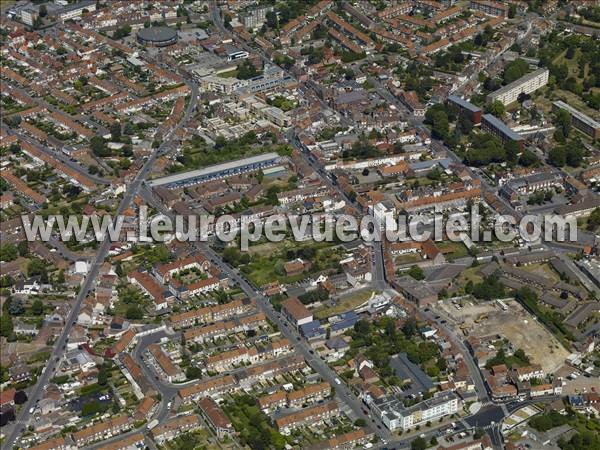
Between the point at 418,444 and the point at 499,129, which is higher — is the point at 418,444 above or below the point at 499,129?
below

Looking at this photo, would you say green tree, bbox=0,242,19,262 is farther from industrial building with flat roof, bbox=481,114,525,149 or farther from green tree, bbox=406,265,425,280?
industrial building with flat roof, bbox=481,114,525,149

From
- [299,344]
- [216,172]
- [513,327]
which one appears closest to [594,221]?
[513,327]

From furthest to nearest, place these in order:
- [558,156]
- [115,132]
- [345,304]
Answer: [115,132] → [558,156] → [345,304]

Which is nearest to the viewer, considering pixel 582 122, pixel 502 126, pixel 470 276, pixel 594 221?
pixel 470 276

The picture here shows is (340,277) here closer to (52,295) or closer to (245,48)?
(52,295)

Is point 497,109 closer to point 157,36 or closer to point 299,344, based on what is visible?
point 299,344

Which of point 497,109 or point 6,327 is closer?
point 6,327

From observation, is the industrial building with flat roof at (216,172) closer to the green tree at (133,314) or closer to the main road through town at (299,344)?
the main road through town at (299,344)
